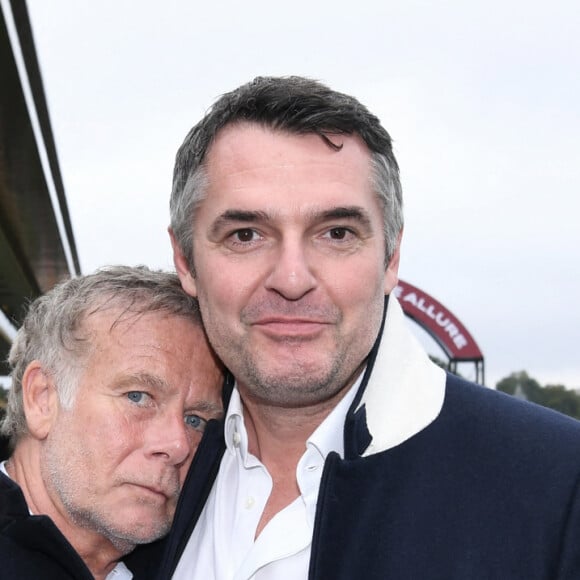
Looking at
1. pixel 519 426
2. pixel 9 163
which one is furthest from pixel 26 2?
pixel 519 426

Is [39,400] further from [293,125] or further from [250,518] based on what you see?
[293,125]

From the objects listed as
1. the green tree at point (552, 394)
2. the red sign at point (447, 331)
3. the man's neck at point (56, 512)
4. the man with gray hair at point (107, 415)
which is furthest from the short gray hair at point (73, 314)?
the green tree at point (552, 394)

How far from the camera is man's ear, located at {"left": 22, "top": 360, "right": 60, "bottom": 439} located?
2959 mm

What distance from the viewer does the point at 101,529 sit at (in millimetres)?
2885

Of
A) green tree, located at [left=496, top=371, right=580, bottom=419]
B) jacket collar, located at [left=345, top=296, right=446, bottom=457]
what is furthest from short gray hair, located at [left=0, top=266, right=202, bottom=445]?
green tree, located at [left=496, top=371, right=580, bottom=419]

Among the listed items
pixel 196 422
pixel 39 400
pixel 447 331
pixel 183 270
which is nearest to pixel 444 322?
pixel 447 331

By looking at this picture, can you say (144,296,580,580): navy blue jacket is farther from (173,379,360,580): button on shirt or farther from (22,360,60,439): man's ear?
(22,360,60,439): man's ear

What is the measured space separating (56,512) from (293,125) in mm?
1479

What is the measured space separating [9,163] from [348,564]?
830cm

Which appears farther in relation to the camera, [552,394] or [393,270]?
[552,394]

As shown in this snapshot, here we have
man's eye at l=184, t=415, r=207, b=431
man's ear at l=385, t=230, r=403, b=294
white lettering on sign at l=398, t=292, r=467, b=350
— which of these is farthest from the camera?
white lettering on sign at l=398, t=292, r=467, b=350

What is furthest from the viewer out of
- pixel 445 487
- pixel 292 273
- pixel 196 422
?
pixel 196 422

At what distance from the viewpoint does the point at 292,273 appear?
2.46 m

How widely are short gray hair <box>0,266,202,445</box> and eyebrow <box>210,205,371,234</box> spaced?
56cm
